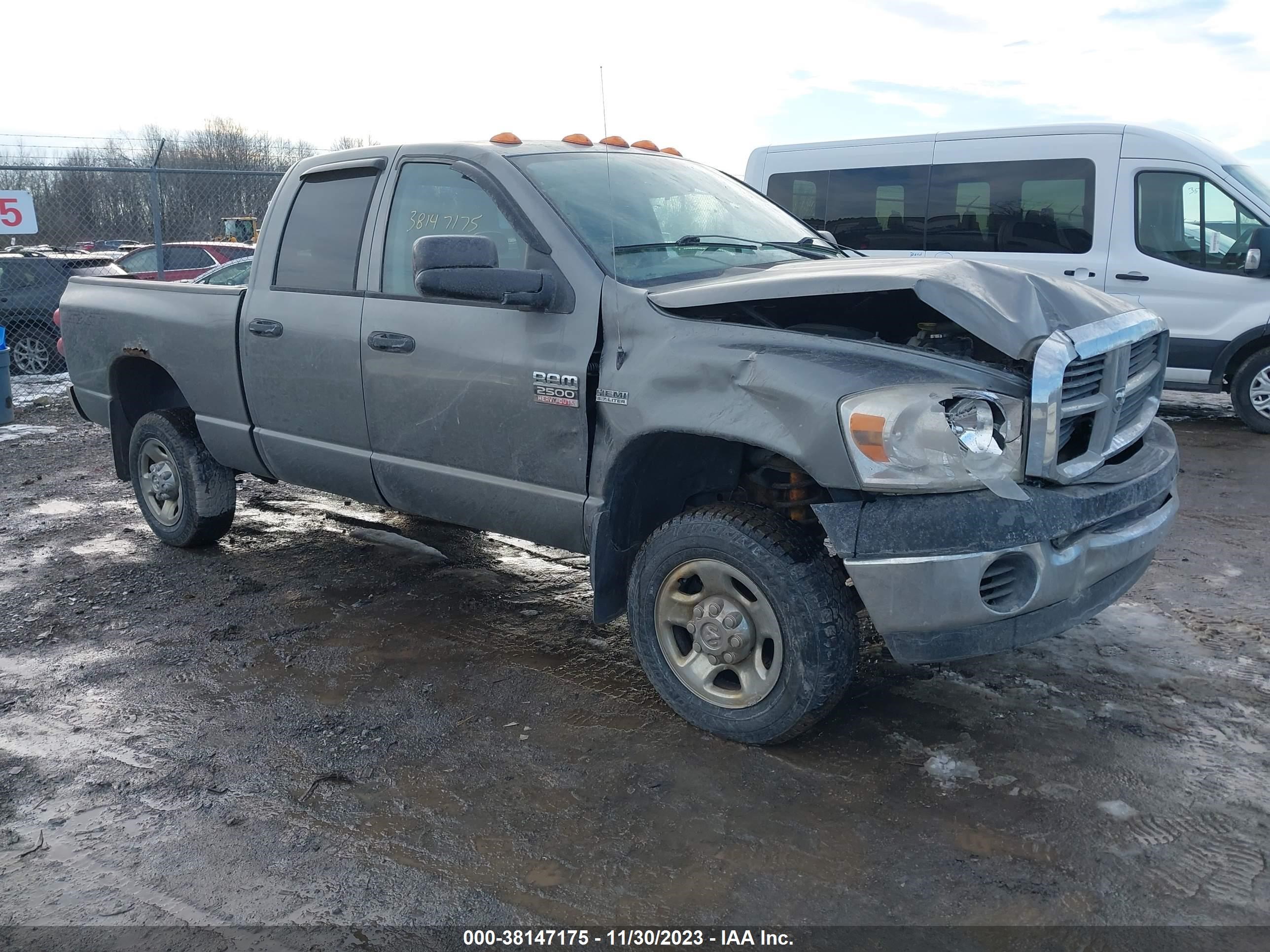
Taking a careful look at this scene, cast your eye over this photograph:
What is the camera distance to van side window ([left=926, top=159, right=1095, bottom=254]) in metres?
8.84

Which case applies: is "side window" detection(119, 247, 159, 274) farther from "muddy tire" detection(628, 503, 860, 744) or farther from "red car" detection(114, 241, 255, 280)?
"muddy tire" detection(628, 503, 860, 744)

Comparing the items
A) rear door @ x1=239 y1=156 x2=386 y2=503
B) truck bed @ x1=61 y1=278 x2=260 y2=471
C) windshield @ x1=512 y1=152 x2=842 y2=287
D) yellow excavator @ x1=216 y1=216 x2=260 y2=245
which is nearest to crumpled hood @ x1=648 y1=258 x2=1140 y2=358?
windshield @ x1=512 y1=152 x2=842 y2=287

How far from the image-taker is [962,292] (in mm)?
2926

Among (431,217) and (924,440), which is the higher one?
(431,217)

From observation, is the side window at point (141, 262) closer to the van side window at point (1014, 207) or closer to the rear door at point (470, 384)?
the van side window at point (1014, 207)

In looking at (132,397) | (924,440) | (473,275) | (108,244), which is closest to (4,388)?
(132,397)

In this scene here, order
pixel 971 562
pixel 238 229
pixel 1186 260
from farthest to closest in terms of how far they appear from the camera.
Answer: pixel 238 229
pixel 1186 260
pixel 971 562

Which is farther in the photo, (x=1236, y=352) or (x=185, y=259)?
(x=185, y=259)

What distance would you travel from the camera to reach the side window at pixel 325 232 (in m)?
4.42

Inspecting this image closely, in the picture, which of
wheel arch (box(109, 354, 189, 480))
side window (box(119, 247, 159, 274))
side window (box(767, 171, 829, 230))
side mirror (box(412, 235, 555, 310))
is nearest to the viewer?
side mirror (box(412, 235, 555, 310))

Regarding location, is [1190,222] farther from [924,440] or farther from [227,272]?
[227,272]

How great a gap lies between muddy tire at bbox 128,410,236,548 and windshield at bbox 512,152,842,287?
2.58m

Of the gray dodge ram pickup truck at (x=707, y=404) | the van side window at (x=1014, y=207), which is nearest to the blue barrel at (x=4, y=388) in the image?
the gray dodge ram pickup truck at (x=707, y=404)

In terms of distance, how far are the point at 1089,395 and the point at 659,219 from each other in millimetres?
1726
